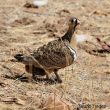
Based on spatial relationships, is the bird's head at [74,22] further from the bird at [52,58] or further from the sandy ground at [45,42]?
the sandy ground at [45,42]

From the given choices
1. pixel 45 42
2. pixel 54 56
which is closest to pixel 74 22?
pixel 54 56

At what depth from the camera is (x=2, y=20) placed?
10.4 m

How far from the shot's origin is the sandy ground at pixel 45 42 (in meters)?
6.56

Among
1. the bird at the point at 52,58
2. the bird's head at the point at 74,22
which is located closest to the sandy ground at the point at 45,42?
the bird at the point at 52,58

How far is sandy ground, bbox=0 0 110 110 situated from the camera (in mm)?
6562

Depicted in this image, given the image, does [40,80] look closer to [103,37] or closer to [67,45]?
[67,45]

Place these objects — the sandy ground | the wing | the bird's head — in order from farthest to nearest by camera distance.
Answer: the bird's head
the wing
the sandy ground

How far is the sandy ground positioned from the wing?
209 mm

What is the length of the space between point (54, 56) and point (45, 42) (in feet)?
6.57

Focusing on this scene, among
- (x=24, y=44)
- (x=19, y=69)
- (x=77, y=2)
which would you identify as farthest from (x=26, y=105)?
(x=77, y=2)

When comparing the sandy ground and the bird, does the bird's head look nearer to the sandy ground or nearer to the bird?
the bird

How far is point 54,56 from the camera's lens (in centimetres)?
731

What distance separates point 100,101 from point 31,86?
926 mm

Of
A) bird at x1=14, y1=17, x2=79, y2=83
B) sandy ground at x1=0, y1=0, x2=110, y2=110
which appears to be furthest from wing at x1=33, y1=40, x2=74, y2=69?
sandy ground at x1=0, y1=0, x2=110, y2=110
